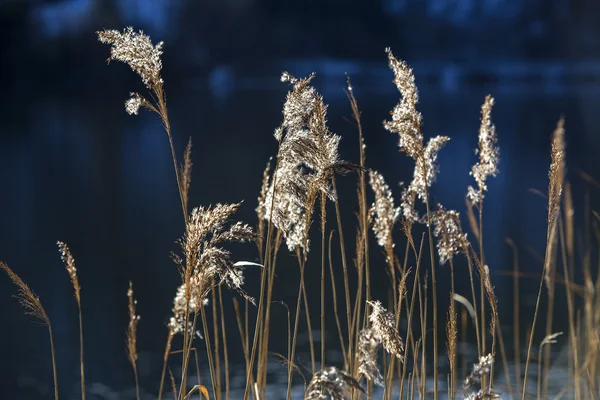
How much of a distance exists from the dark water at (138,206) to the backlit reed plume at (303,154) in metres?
3.27

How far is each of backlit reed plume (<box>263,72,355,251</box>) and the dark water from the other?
327 cm

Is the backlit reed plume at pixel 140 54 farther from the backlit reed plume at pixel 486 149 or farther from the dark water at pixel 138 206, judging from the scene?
the dark water at pixel 138 206

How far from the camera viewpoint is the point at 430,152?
2387 millimetres

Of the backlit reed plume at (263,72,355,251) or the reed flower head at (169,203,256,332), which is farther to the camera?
the backlit reed plume at (263,72,355,251)

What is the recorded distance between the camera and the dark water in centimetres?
1339

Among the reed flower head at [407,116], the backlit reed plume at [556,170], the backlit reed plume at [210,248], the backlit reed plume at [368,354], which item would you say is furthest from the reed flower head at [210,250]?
the backlit reed plume at [556,170]

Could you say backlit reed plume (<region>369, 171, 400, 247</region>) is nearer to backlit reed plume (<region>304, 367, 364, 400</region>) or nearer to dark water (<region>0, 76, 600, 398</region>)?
backlit reed plume (<region>304, 367, 364, 400</region>)

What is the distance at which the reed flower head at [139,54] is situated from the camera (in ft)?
7.00

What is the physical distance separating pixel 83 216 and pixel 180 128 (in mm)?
25085

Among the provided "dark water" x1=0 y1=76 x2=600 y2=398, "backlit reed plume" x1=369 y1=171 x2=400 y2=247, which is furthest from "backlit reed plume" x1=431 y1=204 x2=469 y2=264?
"dark water" x1=0 y1=76 x2=600 y2=398

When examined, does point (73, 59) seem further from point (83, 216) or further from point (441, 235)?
point (441, 235)

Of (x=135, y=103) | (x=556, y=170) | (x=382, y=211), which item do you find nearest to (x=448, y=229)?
(x=382, y=211)

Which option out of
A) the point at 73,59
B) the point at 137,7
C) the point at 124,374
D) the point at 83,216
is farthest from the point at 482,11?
the point at 124,374

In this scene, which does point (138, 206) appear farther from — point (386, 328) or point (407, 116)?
point (386, 328)
